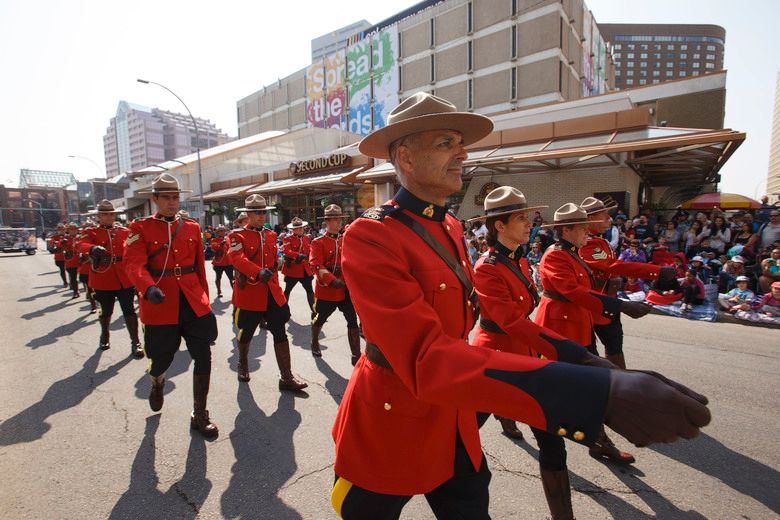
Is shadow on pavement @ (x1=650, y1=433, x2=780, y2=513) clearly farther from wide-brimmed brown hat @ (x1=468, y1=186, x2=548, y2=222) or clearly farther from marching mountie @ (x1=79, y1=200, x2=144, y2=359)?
marching mountie @ (x1=79, y1=200, x2=144, y2=359)

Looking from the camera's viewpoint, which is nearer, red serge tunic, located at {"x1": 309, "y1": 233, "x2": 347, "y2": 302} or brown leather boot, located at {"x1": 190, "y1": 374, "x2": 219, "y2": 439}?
brown leather boot, located at {"x1": 190, "y1": 374, "x2": 219, "y2": 439}

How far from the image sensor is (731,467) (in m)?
3.15

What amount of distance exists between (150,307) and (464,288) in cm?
340

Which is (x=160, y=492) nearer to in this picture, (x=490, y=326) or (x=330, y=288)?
(x=490, y=326)

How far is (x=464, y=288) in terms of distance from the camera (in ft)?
5.48

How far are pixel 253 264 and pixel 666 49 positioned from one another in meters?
149

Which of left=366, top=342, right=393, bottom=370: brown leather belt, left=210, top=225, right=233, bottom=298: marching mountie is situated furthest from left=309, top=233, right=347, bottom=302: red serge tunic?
left=210, top=225, right=233, bottom=298: marching mountie

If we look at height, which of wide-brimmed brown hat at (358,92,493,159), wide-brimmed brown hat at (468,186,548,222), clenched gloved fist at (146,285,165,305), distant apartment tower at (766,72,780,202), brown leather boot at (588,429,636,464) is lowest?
brown leather boot at (588,429,636,464)

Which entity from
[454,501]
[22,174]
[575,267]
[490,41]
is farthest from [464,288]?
[22,174]

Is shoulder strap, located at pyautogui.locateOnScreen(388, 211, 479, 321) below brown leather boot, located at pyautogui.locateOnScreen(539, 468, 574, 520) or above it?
above

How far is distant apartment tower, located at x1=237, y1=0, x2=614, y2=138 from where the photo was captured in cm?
2945

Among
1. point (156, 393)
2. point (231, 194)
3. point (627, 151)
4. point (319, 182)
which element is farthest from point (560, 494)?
point (231, 194)

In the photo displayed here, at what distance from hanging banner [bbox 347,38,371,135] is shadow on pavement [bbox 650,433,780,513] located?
40.5 meters

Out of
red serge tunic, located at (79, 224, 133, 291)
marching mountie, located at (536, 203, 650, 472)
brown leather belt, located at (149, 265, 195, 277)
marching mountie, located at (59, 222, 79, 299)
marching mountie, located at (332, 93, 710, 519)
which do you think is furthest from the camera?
marching mountie, located at (59, 222, 79, 299)
